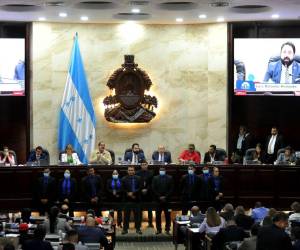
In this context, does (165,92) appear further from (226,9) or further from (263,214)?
(263,214)

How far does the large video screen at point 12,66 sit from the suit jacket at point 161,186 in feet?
23.6

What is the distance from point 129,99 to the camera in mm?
26062

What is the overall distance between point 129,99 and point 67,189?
6053 mm

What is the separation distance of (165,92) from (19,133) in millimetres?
5042

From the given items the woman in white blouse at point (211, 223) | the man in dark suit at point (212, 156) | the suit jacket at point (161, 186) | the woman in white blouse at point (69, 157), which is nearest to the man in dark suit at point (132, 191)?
the suit jacket at point (161, 186)

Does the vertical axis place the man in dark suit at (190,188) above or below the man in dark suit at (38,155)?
below

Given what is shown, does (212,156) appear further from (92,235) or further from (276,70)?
(92,235)

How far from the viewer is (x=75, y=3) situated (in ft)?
73.7

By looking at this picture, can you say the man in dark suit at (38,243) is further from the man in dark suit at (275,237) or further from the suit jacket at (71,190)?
the suit jacket at (71,190)

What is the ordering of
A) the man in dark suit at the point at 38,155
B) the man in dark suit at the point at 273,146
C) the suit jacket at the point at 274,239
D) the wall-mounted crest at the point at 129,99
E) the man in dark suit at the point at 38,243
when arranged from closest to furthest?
the suit jacket at the point at 274,239, the man in dark suit at the point at 38,243, the man in dark suit at the point at 38,155, the man in dark suit at the point at 273,146, the wall-mounted crest at the point at 129,99

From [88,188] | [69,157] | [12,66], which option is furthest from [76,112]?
[88,188]

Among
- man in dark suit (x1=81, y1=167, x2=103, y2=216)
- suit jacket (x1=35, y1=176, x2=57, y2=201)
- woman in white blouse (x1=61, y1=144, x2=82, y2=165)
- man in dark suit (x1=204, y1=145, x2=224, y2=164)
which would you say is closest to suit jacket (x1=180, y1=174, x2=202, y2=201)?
man in dark suit (x1=81, y1=167, x2=103, y2=216)

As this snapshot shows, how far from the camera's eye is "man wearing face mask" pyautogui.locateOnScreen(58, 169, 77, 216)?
20688 millimetres

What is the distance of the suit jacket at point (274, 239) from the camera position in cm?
1202
